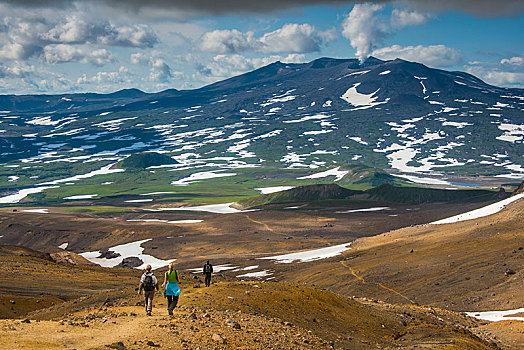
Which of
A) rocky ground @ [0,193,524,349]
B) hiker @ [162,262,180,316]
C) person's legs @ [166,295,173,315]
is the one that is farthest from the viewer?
hiker @ [162,262,180,316]

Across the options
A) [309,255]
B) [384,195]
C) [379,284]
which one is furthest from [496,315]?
[384,195]

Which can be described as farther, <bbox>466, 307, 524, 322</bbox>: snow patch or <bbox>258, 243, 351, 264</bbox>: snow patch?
<bbox>258, 243, 351, 264</bbox>: snow patch

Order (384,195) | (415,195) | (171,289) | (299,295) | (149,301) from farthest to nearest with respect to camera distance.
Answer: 1. (415,195)
2. (384,195)
3. (299,295)
4. (171,289)
5. (149,301)

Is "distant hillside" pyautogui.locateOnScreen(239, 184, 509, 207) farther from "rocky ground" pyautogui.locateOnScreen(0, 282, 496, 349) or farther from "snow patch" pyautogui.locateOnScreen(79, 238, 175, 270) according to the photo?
"rocky ground" pyautogui.locateOnScreen(0, 282, 496, 349)

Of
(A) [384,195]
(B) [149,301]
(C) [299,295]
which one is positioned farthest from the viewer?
(A) [384,195]

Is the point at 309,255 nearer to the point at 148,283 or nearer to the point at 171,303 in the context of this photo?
the point at 171,303

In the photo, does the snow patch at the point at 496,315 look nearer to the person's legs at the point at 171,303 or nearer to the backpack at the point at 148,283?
the person's legs at the point at 171,303

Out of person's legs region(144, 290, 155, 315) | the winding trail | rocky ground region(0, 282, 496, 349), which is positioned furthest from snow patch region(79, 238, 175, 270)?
person's legs region(144, 290, 155, 315)

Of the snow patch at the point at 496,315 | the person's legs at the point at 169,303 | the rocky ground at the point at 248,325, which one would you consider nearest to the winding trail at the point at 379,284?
the snow patch at the point at 496,315

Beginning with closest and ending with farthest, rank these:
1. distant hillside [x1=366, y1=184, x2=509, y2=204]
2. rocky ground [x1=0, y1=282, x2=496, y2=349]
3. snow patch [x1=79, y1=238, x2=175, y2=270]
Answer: rocky ground [x1=0, y1=282, x2=496, y2=349]
snow patch [x1=79, y1=238, x2=175, y2=270]
distant hillside [x1=366, y1=184, x2=509, y2=204]

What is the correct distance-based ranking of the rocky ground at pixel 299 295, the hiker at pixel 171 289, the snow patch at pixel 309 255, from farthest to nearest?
the snow patch at pixel 309 255 → the hiker at pixel 171 289 → the rocky ground at pixel 299 295

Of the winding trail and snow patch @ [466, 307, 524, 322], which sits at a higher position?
snow patch @ [466, 307, 524, 322]

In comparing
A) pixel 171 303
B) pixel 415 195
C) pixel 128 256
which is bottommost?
pixel 415 195

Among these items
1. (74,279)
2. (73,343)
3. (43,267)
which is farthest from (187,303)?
(43,267)
